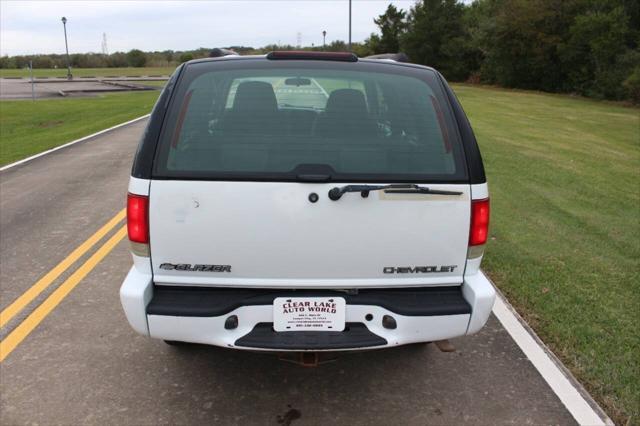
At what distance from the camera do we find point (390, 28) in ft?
234

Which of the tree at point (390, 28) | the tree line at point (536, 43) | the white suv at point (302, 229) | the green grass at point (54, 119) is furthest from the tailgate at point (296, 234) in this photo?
the tree at point (390, 28)

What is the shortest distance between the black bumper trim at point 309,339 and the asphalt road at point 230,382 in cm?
55

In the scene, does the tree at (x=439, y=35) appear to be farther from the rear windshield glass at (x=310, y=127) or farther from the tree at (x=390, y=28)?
the rear windshield glass at (x=310, y=127)

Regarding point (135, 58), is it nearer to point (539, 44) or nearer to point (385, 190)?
point (539, 44)

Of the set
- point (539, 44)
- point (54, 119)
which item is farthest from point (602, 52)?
point (54, 119)

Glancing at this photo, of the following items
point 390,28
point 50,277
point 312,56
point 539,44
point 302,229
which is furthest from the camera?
point 390,28

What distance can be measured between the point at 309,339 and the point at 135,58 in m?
91.4

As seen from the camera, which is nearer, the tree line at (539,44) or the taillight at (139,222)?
the taillight at (139,222)

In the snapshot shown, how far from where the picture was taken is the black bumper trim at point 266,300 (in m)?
2.83

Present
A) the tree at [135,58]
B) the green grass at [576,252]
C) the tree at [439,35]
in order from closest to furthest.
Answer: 1. the green grass at [576,252]
2. the tree at [439,35]
3. the tree at [135,58]

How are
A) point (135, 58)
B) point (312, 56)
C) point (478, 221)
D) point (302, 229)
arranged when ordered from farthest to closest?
1. point (135, 58)
2. point (312, 56)
3. point (478, 221)
4. point (302, 229)

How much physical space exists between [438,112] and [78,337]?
9.15 feet

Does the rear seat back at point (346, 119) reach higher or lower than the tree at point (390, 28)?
lower

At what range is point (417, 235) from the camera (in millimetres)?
2848
